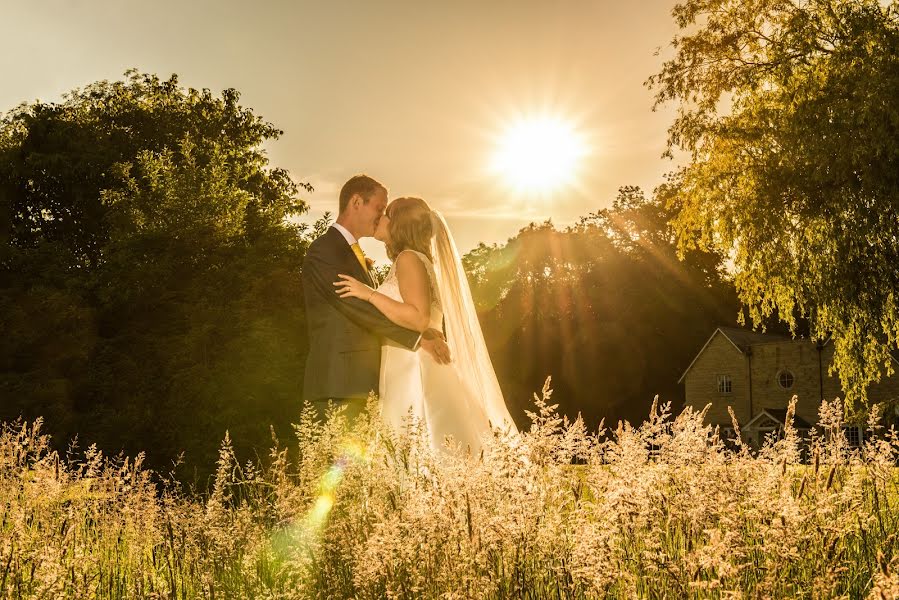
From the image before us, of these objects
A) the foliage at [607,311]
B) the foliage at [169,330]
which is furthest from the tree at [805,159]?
the foliage at [607,311]

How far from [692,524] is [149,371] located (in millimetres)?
15832

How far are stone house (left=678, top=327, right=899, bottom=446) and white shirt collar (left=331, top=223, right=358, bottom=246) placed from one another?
41858 mm

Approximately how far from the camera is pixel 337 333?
6789mm

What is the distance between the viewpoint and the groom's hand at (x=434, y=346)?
7.05 m

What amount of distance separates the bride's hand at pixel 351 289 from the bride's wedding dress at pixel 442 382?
310mm

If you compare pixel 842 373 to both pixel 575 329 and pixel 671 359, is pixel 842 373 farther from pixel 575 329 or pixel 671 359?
pixel 671 359

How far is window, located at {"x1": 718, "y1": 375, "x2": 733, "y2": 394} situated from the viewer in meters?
51.3

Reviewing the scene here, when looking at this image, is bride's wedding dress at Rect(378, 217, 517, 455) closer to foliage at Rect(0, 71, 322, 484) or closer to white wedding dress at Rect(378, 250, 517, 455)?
white wedding dress at Rect(378, 250, 517, 455)

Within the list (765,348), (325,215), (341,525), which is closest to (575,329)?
(765,348)

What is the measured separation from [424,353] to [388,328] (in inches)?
17.4

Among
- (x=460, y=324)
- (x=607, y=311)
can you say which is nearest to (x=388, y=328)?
(x=460, y=324)

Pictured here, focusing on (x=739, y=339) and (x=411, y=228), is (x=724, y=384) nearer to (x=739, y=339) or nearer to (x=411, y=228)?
(x=739, y=339)

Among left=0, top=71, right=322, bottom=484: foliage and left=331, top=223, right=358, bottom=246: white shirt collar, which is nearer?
left=331, top=223, right=358, bottom=246: white shirt collar

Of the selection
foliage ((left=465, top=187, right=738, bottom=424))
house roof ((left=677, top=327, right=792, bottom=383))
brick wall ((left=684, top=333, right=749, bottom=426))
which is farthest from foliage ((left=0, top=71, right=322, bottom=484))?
brick wall ((left=684, top=333, right=749, bottom=426))
